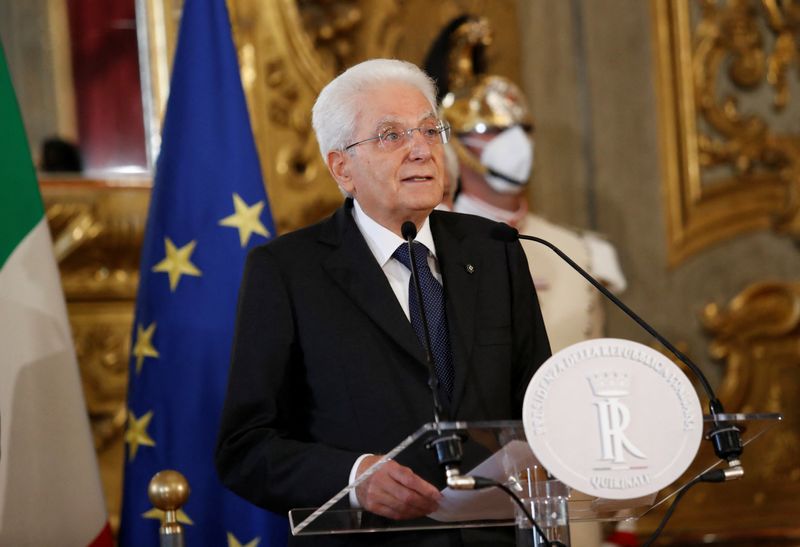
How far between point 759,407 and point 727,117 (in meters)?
0.92

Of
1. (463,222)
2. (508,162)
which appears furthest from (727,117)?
(463,222)

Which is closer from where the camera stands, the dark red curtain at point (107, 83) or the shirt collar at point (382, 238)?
the shirt collar at point (382, 238)

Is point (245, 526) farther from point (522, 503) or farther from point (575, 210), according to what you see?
point (575, 210)

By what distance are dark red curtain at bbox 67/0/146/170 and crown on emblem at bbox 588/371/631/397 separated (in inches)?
76.9

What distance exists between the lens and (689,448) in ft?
4.66

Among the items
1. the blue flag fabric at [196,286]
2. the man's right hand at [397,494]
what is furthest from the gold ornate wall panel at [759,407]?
the man's right hand at [397,494]

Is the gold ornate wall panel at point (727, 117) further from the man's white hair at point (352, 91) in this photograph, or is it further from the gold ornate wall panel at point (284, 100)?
the man's white hair at point (352, 91)

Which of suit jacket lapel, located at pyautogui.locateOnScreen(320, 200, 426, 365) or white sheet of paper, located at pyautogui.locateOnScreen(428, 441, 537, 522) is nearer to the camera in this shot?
white sheet of paper, located at pyautogui.locateOnScreen(428, 441, 537, 522)

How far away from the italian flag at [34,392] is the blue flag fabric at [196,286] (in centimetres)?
15

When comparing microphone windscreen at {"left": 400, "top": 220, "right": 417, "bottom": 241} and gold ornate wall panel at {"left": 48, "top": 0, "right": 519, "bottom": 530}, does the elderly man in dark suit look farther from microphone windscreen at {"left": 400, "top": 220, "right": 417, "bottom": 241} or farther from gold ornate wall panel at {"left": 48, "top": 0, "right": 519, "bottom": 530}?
gold ornate wall panel at {"left": 48, "top": 0, "right": 519, "bottom": 530}

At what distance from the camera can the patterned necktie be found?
177 cm

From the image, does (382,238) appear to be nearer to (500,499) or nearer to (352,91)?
(352,91)

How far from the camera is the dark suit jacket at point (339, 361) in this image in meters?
1.73

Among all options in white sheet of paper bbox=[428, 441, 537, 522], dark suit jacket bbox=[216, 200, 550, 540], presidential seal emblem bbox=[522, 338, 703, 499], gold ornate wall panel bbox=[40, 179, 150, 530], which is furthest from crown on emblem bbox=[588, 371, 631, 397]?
gold ornate wall panel bbox=[40, 179, 150, 530]
